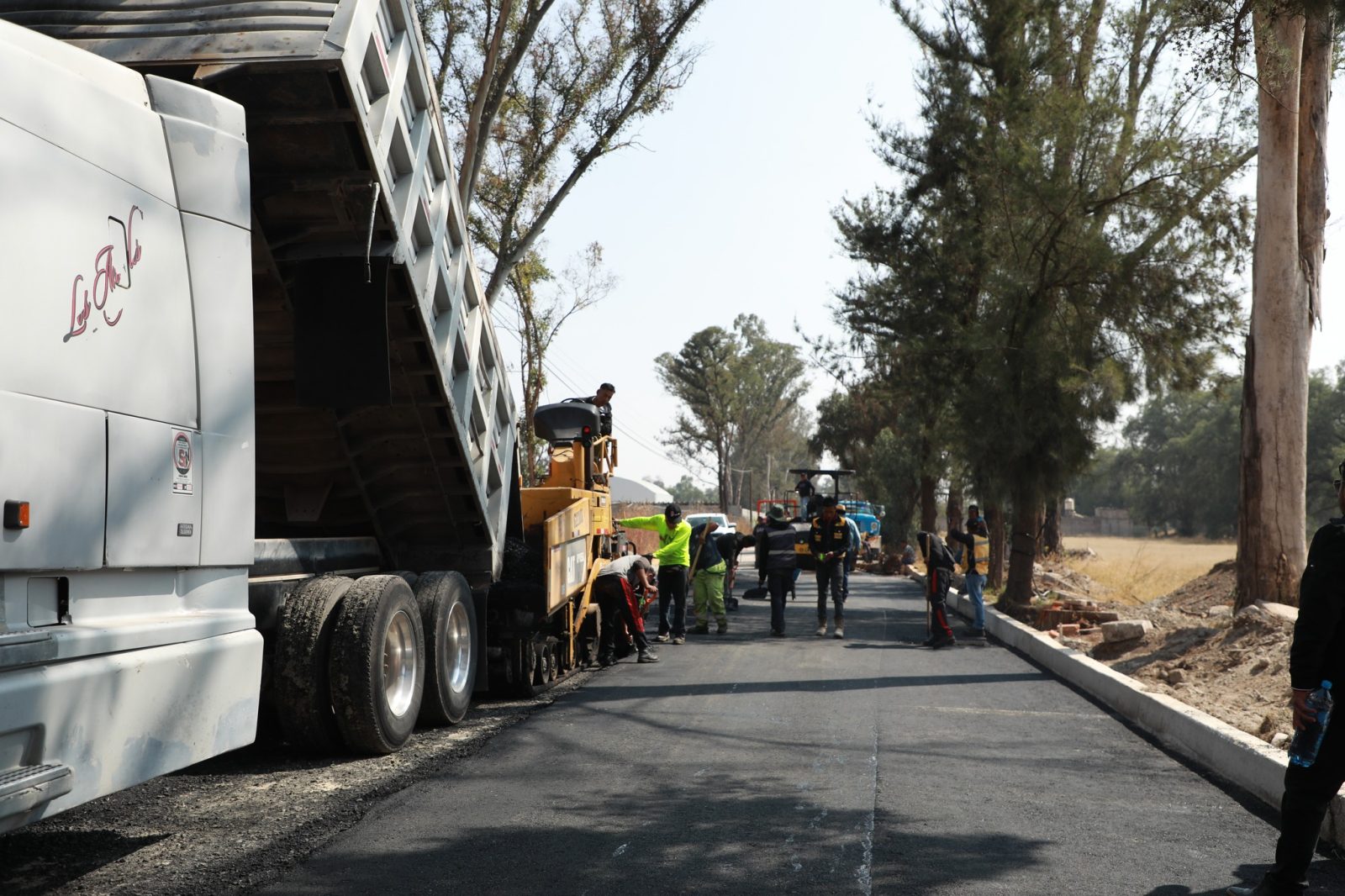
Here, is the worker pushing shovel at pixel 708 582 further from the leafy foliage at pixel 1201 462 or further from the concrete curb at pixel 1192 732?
the leafy foliage at pixel 1201 462

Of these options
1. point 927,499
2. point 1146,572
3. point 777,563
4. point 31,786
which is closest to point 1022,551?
point 777,563

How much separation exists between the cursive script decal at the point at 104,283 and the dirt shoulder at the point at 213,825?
7.35ft

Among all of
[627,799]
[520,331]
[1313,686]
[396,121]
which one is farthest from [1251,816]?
[520,331]

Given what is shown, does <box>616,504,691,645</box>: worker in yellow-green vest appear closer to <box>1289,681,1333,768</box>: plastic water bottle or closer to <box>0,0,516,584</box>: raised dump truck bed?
<box>0,0,516,584</box>: raised dump truck bed

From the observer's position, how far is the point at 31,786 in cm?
400

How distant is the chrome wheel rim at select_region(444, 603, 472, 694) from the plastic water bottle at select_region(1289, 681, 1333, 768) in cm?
554

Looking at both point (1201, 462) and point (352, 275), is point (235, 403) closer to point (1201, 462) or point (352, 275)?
point (352, 275)

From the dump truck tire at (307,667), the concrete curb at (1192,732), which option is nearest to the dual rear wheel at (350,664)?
the dump truck tire at (307,667)

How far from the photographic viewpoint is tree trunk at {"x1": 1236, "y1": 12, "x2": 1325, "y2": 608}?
13.3 m

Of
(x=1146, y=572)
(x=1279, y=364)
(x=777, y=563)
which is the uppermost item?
(x=1279, y=364)

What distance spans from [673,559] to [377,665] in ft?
26.6

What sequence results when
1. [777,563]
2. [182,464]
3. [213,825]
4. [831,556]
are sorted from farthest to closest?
[777,563] < [831,556] < [213,825] < [182,464]

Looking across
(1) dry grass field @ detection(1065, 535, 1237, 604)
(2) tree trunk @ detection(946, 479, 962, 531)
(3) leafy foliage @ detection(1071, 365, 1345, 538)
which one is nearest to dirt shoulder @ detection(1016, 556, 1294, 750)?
(1) dry grass field @ detection(1065, 535, 1237, 604)

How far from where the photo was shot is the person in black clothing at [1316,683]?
185 inches
